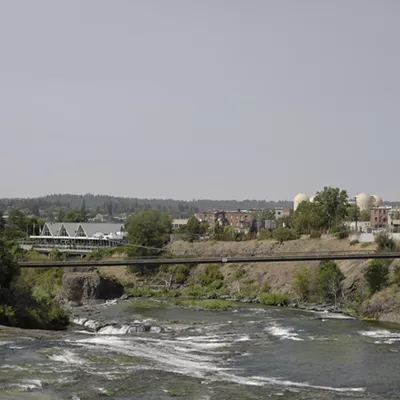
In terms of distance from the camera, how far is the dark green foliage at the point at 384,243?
6614cm

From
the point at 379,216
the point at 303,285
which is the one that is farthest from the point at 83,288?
the point at 379,216

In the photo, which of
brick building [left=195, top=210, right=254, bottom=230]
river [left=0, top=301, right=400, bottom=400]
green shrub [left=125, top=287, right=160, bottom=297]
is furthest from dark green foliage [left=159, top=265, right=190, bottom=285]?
brick building [left=195, top=210, right=254, bottom=230]

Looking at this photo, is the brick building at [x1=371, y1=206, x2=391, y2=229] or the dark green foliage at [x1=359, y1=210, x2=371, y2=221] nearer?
the brick building at [x1=371, y1=206, x2=391, y2=229]

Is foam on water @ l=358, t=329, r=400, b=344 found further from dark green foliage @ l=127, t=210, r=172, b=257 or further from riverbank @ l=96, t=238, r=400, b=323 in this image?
dark green foliage @ l=127, t=210, r=172, b=257

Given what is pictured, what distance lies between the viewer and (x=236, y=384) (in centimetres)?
2659

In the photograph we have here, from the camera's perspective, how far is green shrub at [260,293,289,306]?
60.1m

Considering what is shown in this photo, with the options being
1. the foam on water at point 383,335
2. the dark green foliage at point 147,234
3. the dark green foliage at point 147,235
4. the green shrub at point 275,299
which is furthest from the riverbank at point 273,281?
the foam on water at point 383,335

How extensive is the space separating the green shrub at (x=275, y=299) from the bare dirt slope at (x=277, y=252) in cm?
343

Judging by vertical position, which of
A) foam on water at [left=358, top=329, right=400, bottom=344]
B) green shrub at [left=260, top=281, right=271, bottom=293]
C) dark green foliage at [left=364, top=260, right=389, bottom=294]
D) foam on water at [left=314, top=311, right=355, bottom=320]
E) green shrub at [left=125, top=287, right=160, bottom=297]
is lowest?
green shrub at [left=125, top=287, right=160, bottom=297]

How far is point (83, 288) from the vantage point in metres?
68.2

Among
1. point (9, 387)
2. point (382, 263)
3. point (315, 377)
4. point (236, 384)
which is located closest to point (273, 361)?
point (315, 377)

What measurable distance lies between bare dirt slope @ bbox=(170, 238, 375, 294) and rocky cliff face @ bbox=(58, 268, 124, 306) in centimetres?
1325

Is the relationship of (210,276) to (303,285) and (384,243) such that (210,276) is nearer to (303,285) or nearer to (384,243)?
(303,285)

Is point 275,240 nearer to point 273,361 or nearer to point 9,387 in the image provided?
point 273,361
